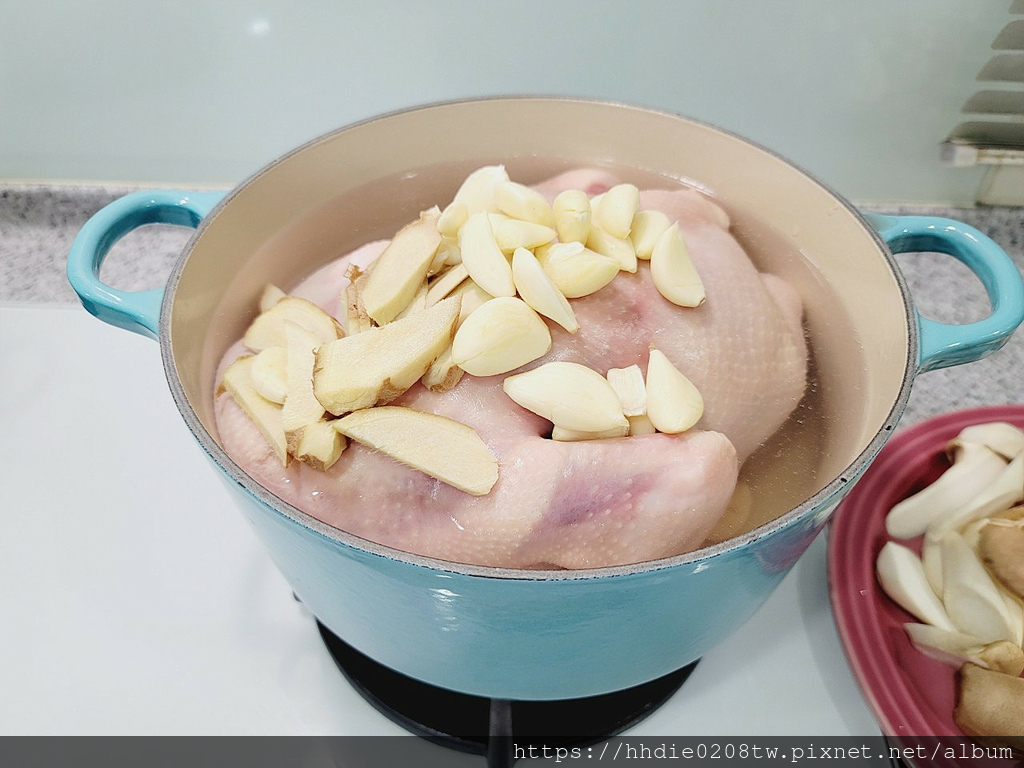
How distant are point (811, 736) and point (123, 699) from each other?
1.73 ft

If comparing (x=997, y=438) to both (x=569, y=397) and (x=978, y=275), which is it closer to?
(x=978, y=275)

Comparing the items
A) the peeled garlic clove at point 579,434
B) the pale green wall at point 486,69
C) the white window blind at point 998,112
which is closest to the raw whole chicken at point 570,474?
the peeled garlic clove at point 579,434

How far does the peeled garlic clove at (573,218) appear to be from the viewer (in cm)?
54

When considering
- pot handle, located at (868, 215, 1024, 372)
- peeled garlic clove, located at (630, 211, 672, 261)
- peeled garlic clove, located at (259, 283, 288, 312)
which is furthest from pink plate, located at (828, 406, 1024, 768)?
peeled garlic clove, located at (259, 283, 288, 312)

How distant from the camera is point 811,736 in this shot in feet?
1.97

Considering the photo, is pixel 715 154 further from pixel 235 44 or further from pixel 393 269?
pixel 235 44

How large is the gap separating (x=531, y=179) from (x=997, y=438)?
19.0 inches

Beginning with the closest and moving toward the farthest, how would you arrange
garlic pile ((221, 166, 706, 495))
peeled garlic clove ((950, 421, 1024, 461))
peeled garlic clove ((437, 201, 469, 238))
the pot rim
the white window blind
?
the pot rim
garlic pile ((221, 166, 706, 495))
peeled garlic clove ((437, 201, 469, 238))
peeled garlic clove ((950, 421, 1024, 461))
the white window blind

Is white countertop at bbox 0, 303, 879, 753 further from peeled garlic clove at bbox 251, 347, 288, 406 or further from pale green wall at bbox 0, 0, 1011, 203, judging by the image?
pale green wall at bbox 0, 0, 1011, 203

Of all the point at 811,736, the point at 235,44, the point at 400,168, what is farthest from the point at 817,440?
the point at 235,44

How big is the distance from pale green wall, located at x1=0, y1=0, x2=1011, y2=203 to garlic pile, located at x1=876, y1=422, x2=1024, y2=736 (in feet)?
1.58

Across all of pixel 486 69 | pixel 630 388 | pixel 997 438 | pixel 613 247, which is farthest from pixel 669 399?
pixel 486 69

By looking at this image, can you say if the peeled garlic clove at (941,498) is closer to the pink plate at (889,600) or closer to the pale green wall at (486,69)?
the pink plate at (889,600)

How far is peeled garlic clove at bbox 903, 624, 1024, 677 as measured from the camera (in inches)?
23.1
